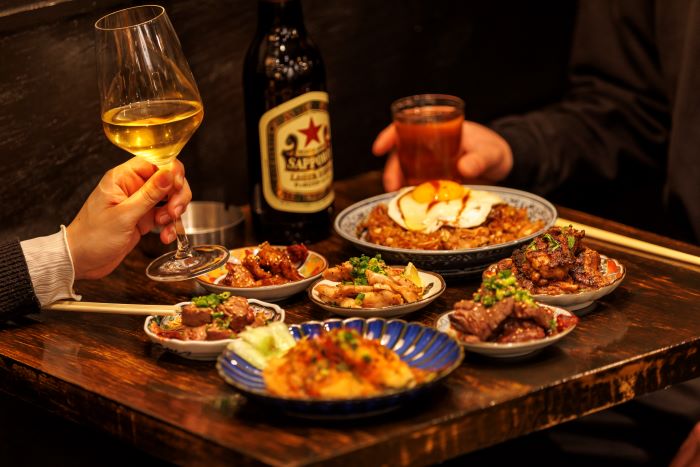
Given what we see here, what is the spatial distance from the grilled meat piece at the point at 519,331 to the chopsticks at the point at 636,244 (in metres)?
0.53

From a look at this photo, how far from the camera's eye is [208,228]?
2367mm

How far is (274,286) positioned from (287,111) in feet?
1.40

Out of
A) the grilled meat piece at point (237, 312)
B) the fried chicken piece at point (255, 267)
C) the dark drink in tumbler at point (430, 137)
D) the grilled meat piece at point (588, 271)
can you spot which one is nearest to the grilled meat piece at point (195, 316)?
the grilled meat piece at point (237, 312)

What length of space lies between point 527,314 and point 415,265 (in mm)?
426

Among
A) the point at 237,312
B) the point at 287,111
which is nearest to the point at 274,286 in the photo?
the point at 237,312

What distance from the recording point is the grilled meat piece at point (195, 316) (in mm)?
1639

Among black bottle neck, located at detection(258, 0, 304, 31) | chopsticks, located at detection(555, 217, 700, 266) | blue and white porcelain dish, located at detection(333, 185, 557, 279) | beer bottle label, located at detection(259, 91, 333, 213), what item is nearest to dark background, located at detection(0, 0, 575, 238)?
beer bottle label, located at detection(259, 91, 333, 213)

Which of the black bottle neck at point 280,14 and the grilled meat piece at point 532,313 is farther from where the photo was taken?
the black bottle neck at point 280,14

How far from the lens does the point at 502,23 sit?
3475 mm

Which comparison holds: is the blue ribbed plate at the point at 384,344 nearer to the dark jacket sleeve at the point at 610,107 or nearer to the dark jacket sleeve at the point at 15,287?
the dark jacket sleeve at the point at 15,287

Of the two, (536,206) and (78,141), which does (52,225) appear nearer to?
(78,141)

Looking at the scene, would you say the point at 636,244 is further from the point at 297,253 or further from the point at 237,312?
the point at 237,312

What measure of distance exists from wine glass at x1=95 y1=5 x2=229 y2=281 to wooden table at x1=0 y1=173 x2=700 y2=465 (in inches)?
13.6

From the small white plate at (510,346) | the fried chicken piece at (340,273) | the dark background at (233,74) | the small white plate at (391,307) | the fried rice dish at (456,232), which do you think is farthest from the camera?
the dark background at (233,74)
